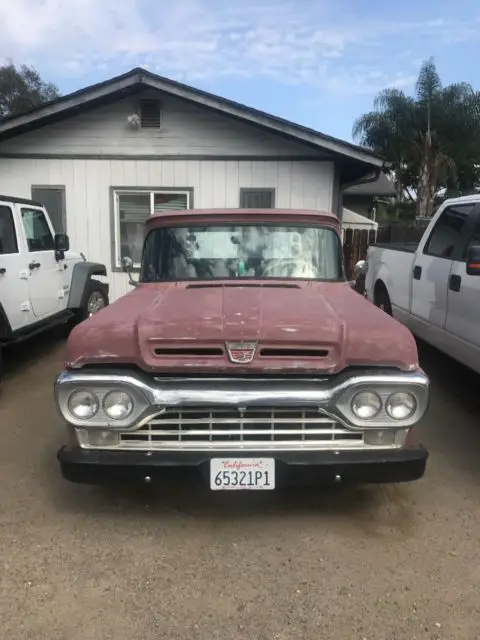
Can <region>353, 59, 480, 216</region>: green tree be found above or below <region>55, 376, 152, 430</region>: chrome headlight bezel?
above

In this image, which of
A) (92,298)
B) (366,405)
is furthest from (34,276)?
(366,405)

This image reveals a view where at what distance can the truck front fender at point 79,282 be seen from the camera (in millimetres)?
8133

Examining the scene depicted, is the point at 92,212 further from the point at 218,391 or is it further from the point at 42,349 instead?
the point at 218,391

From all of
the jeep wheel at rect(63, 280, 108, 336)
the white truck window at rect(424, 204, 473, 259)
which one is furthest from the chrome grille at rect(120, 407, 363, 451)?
the jeep wheel at rect(63, 280, 108, 336)

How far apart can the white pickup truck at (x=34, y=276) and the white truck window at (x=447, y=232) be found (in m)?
4.57

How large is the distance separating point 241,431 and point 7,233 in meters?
4.60

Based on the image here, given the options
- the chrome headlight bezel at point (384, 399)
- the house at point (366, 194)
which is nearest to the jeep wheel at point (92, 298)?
the chrome headlight bezel at point (384, 399)

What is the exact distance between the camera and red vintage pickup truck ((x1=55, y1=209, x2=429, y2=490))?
3.01 metres

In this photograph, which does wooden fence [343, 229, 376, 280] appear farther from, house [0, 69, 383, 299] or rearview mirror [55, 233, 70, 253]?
rearview mirror [55, 233, 70, 253]

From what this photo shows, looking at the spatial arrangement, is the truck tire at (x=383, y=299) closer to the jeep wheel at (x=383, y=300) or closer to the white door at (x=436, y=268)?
the jeep wheel at (x=383, y=300)

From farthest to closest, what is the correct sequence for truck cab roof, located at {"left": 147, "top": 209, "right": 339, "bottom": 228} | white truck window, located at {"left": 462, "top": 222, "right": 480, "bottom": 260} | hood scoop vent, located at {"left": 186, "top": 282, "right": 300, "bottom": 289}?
white truck window, located at {"left": 462, "top": 222, "right": 480, "bottom": 260}, truck cab roof, located at {"left": 147, "top": 209, "right": 339, "bottom": 228}, hood scoop vent, located at {"left": 186, "top": 282, "right": 300, "bottom": 289}

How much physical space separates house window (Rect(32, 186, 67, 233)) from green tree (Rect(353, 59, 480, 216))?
75.9 ft

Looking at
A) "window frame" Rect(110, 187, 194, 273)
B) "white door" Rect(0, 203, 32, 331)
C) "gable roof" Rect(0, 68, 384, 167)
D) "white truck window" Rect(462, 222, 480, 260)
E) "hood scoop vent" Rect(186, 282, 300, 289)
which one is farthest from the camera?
"window frame" Rect(110, 187, 194, 273)

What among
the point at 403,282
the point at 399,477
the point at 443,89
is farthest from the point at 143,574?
the point at 443,89
